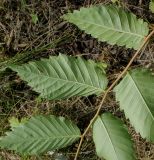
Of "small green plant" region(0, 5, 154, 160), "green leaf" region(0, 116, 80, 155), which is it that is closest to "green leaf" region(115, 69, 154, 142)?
"small green plant" region(0, 5, 154, 160)

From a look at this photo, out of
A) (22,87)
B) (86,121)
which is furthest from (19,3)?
(86,121)

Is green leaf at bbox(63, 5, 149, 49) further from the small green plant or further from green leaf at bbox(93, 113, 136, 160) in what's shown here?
green leaf at bbox(93, 113, 136, 160)

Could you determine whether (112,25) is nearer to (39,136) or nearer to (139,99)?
(139,99)

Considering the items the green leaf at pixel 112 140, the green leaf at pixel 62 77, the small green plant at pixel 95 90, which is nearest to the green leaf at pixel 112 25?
the small green plant at pixel 95 90

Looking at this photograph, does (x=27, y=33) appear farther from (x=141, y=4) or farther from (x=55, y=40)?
(x=141, y=4)

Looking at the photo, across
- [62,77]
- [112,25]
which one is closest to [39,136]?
[62,77]

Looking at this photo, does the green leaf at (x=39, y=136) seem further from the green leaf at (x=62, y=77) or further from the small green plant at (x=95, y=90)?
the green leaf at (x=62, y=77)

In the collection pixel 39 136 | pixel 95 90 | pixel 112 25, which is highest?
pixel 112 25
